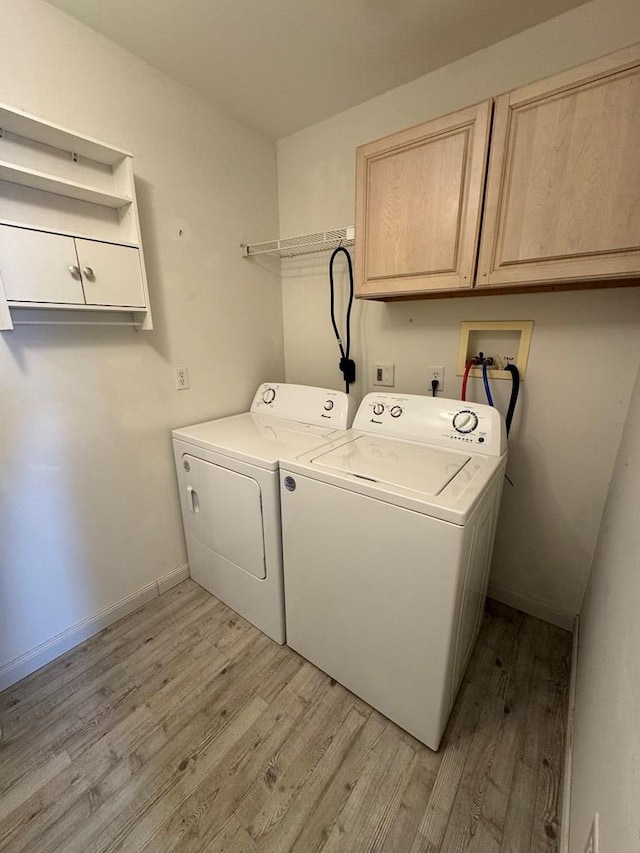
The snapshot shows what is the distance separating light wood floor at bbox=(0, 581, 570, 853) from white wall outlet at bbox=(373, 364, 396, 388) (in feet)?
4.32

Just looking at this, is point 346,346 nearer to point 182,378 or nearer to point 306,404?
point 306,404

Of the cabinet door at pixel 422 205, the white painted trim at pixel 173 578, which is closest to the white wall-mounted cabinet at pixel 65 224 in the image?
the cabinet door at pixel 422 205

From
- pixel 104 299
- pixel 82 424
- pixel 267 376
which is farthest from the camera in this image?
pixel 267 376

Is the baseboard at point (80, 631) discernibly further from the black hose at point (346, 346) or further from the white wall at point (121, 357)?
the black hose at point (346, 346)

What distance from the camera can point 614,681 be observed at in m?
0.77

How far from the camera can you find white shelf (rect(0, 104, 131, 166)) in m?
1.09

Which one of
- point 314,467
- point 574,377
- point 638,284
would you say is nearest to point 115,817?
point 314,467

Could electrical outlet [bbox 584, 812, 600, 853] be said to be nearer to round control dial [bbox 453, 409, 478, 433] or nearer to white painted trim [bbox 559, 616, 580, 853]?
white painted trim [bbox 559, 616, 580, 853]

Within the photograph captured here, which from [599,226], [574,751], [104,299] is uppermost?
[599,226]

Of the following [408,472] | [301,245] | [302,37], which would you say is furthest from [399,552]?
[302,37]

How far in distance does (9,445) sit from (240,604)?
3.88ft

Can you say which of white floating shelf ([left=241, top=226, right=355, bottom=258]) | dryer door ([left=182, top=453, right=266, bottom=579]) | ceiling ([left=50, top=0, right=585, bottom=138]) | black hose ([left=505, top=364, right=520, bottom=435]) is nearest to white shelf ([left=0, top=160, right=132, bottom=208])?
ceiling ([left=50, top=0, right=585, bottom=138])

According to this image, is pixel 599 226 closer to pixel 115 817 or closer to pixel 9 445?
pixel 9 445

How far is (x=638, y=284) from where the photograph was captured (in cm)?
121
